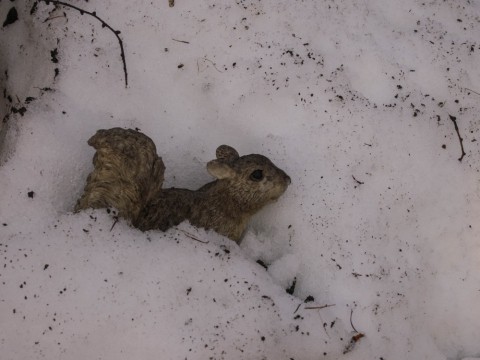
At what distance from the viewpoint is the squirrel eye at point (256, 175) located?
3.25 m

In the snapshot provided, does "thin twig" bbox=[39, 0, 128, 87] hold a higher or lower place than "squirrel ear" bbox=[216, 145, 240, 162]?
higher

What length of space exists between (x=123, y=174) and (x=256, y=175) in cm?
85

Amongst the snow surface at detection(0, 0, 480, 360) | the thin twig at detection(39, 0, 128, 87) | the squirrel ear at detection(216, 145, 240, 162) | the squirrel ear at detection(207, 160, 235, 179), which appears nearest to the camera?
the snow surface at detection(0, 0, 480, 360)

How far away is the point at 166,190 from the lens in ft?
10.6

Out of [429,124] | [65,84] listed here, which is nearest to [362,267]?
[429,124]

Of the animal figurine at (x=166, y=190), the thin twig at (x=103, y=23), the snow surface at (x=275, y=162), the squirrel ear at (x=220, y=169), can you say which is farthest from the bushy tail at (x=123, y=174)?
the thin twig at (x=103, y=23)

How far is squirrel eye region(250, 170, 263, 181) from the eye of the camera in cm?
325

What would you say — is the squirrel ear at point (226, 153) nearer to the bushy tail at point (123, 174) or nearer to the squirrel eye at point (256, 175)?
the squirrel eye at point (256, 175)

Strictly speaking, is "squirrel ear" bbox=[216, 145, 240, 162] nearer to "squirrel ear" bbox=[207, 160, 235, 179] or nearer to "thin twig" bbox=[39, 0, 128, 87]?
"squirrel ear" bbox=[207, 160, 235, 179]

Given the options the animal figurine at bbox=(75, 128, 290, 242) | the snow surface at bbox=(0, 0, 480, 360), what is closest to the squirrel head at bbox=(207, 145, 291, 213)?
the animal figurine at bbox=(75, 128, 290, 242)

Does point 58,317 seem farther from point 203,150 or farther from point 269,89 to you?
point 269,89

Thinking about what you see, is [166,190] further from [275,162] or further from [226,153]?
[275,162]

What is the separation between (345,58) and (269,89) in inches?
26.6

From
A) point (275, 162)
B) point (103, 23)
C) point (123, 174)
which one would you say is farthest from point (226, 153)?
point (103, 23)
